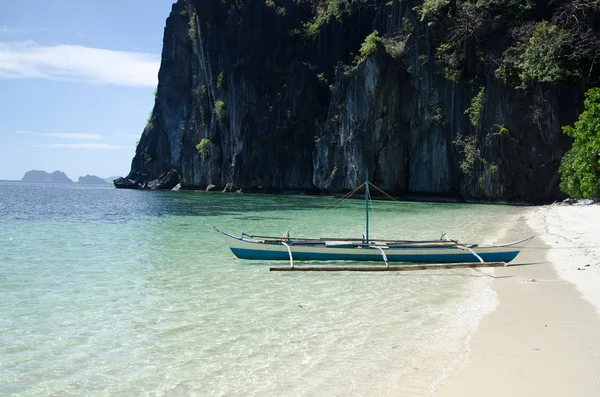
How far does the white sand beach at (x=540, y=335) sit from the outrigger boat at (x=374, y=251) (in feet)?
2.30

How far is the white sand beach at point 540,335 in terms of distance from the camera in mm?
5207

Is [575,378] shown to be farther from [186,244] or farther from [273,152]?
[273,152]

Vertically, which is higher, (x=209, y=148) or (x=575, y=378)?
(x=209, y=148)

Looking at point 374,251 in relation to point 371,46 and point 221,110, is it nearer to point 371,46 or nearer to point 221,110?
point 371,46

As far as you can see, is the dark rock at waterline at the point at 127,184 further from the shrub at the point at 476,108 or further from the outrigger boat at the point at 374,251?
the outrigger boat at the point at 374,251

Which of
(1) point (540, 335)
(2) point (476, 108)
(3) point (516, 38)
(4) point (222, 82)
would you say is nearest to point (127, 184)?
(4) point (222, 82)

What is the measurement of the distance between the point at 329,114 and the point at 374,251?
146ft

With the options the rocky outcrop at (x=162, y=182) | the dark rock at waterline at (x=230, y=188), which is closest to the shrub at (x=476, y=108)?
the dark rock at waterline at (x=230, y=188)

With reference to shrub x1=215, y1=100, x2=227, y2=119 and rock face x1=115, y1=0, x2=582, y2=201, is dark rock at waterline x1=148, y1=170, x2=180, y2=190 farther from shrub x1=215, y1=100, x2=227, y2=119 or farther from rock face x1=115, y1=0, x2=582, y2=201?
shrub x1=215, y1=100, x2=227, y2=119

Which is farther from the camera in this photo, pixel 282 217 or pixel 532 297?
pixel 282 217

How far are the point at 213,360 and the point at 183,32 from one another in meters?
80.7

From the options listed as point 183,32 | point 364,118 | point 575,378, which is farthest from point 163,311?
point 183,32

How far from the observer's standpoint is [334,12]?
61406 millimetres

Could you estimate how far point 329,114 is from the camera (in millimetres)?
56469
